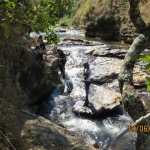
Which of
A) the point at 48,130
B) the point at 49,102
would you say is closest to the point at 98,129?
the point at 49,102

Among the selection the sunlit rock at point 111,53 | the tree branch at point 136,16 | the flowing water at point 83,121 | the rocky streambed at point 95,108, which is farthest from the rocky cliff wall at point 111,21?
the tree branch at point 136,16

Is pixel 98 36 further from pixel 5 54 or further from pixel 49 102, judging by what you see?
pixel 5 54

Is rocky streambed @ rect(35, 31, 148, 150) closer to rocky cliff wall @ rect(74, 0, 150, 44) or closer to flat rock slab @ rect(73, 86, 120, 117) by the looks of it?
flat rock slab @ rect(73, 86, 120, 117)

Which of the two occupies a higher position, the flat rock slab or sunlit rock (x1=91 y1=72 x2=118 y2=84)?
sunlit rock (x1=91 y1=72 x2=118 y2=84)

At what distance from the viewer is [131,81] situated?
3600 mm

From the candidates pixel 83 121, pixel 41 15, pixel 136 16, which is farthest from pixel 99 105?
pixel 136 16

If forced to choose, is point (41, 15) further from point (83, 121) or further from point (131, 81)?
point (83, 121)

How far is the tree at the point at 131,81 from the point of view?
330 centimetres

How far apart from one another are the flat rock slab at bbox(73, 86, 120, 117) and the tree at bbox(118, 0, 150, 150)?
23.4 ft

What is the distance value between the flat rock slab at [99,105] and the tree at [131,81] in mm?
7127

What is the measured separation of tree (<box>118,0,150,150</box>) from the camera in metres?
3.30

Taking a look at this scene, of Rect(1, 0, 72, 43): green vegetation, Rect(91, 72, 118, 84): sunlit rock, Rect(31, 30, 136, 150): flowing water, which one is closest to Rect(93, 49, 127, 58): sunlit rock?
Rect(31, 30, 136, 150): flowing water

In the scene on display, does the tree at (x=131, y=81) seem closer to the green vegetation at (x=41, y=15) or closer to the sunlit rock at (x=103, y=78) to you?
the green vegetation at (x=41, y=15)

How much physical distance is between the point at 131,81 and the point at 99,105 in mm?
7473
